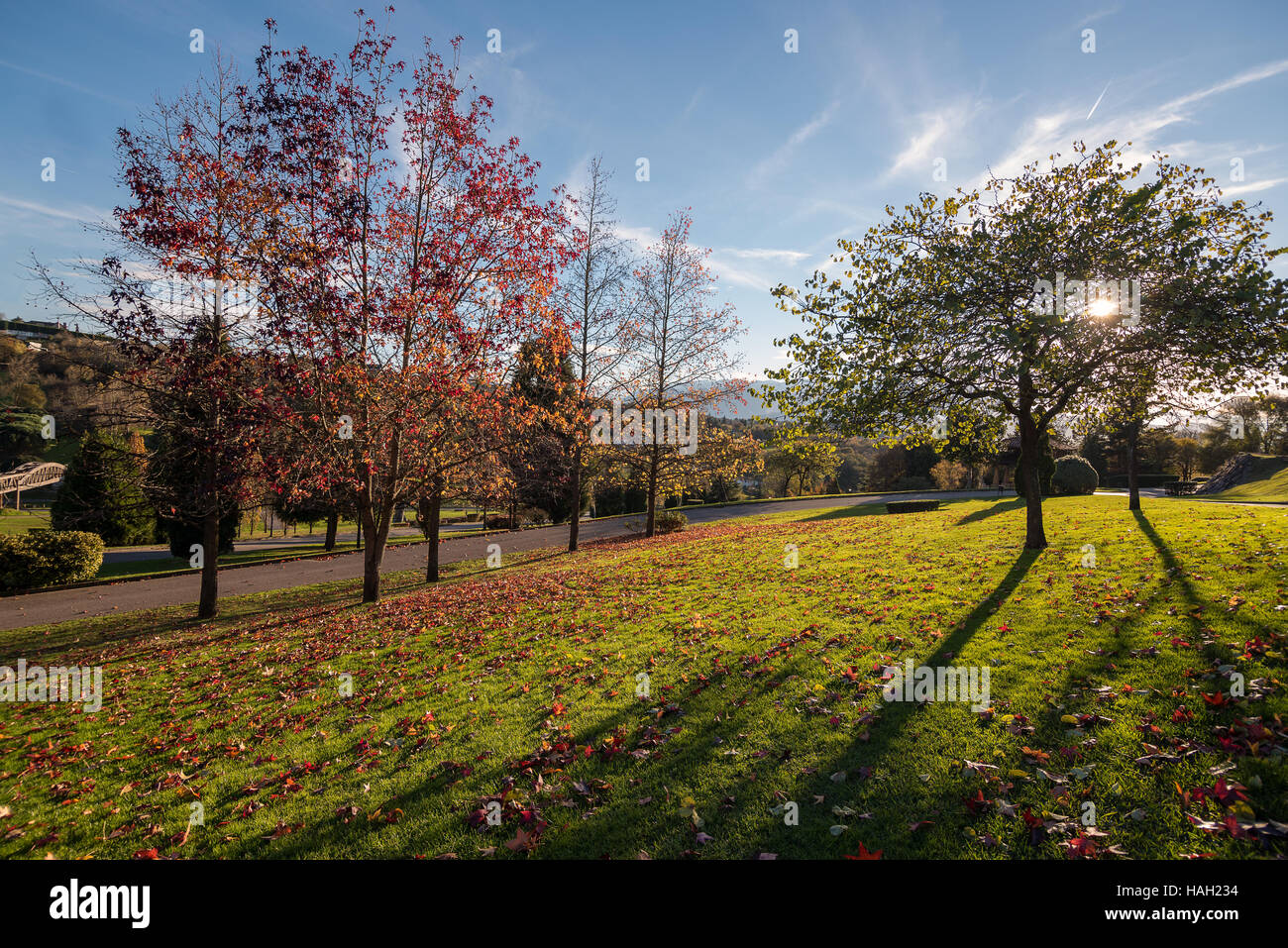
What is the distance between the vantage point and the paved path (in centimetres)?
1515

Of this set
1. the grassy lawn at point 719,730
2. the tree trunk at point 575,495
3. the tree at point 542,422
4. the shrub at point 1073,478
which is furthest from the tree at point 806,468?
the grassy lawn at point 719,730

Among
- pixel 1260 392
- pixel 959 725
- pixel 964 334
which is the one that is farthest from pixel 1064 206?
pixel 959 725

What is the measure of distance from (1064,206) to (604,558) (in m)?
15.6

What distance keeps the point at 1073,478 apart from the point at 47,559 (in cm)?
4697

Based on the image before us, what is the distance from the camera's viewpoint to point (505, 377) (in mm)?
14289

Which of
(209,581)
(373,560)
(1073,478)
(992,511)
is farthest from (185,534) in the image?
(1073,478)

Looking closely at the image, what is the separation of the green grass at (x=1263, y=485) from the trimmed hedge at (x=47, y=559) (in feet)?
154

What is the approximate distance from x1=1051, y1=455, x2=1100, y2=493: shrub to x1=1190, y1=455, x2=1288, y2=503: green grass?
4.47 m

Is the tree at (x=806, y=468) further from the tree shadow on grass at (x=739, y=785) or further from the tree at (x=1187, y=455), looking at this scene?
the tree shadow on grass at (x=739, y=785)

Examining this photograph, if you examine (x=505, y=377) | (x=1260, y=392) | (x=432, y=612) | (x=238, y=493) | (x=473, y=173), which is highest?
(x=473, y=173)

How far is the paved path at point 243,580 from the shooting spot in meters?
15.1
